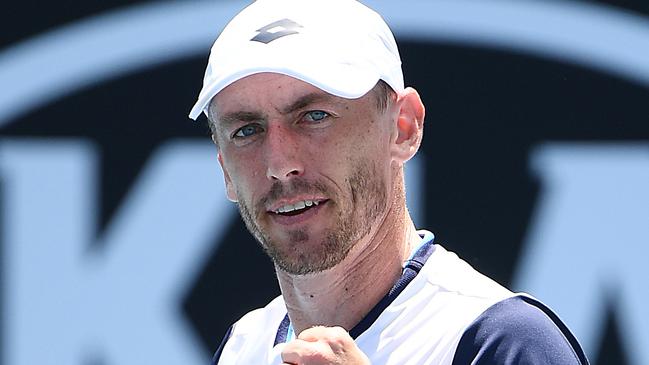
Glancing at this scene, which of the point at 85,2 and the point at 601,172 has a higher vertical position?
the point at 85,2

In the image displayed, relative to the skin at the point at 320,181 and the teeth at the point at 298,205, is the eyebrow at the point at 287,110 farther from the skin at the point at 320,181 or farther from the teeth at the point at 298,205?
the teeth at the point at 298,205

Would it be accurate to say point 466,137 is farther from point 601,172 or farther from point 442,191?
point 601,172

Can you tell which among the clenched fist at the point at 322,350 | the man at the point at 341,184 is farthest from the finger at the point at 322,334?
the man at the point at 341,184

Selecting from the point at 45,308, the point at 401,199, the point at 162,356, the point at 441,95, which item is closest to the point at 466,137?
the point at 441,95

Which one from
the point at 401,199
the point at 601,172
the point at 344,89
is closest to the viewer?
the point at 344,89

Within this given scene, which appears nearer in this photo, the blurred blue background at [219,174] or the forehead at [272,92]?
the forehead at [272,92]

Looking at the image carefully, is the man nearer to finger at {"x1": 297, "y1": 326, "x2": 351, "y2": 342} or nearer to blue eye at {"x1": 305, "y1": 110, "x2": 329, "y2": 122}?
blue eye at {"x1": 305, "y1": 110, "x2": 329, "y2": 122}

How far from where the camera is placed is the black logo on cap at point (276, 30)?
1746 mm

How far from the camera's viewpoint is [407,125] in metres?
1.88

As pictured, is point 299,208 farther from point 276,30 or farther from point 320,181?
point 276,30

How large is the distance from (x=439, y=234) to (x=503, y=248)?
0.19 meters

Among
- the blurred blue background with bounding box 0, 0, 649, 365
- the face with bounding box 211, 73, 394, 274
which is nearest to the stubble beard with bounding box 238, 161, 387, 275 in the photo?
the face with bounding box 211, 73, 394, 274

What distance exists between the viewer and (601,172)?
3.59m

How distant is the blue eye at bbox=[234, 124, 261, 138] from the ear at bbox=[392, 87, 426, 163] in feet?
0.73
